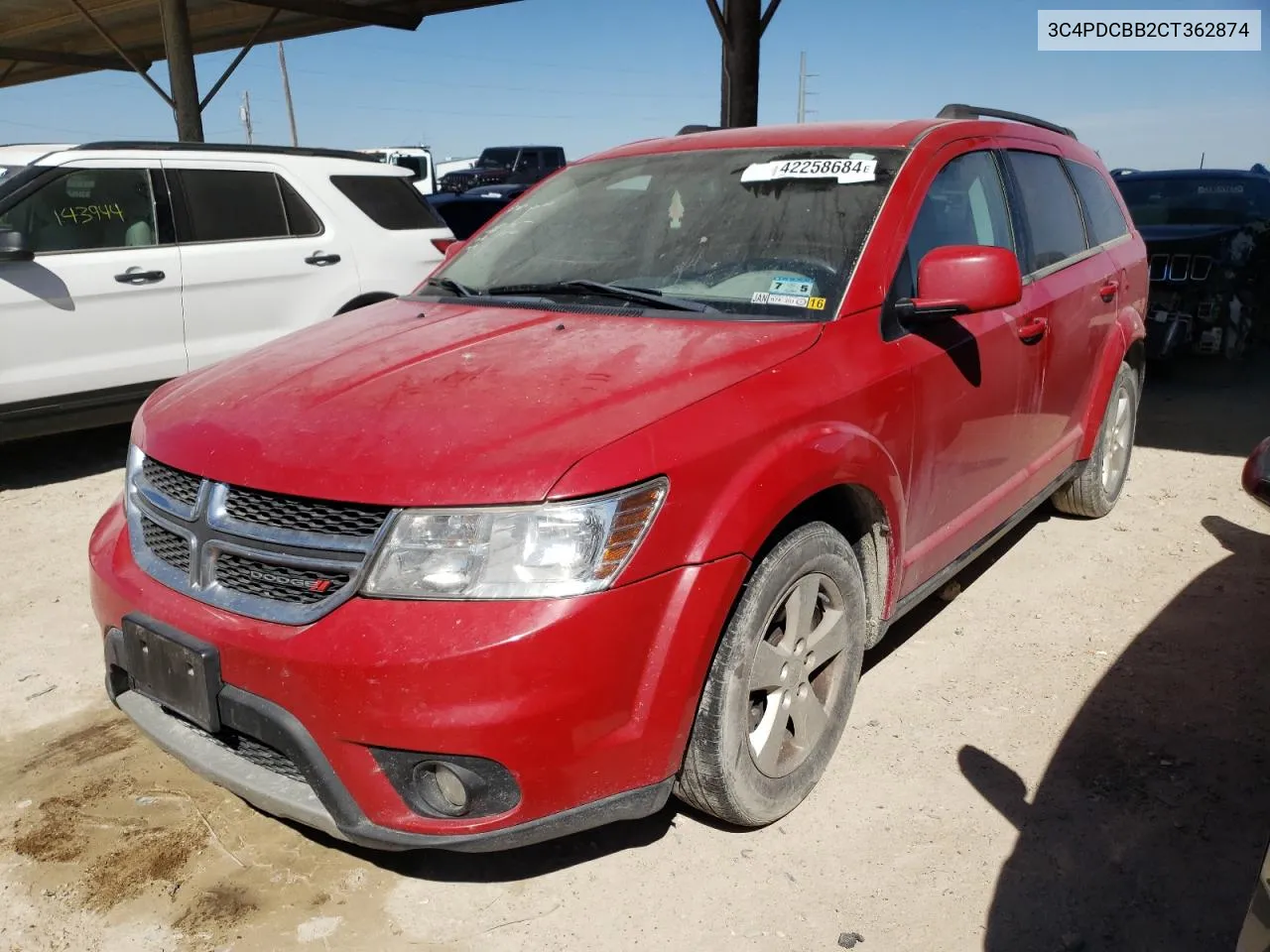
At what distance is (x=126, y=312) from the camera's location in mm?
5688

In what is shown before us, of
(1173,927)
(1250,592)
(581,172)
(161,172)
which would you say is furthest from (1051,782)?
(161,172)

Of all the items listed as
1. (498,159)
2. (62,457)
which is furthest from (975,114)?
(498,159)

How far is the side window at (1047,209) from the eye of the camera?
378cm

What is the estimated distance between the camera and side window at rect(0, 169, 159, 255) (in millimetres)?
5465

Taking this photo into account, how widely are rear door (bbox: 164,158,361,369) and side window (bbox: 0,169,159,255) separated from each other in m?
0.19

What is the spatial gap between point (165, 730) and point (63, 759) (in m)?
0.88

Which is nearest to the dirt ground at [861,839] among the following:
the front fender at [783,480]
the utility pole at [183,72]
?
the front fender at [783,480]

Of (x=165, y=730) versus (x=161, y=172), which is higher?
(x=161, y=172)

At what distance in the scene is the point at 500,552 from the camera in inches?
79.1

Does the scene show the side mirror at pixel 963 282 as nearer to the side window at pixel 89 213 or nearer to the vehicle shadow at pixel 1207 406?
the vehicle shadow at pixel 1207 406

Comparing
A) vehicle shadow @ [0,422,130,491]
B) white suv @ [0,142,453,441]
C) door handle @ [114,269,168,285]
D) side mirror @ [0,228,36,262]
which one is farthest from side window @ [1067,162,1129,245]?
vehicle shadow @ [0,422,130,491]

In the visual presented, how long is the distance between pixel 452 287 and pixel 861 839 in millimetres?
2134

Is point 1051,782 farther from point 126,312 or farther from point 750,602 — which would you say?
point 126,312

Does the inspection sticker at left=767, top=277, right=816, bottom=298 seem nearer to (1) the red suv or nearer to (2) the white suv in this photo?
(1) the red suv
